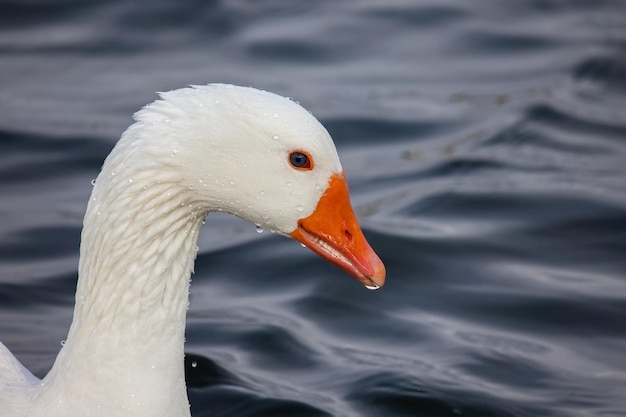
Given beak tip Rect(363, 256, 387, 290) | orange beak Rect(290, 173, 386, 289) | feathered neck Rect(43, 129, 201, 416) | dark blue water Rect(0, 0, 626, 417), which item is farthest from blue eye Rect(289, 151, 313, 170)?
dark blue water Rect(0, 0, 626, 417)

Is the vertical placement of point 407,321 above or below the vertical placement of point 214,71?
below

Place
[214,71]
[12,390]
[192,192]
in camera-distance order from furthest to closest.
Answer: [214,71], [12,390], [192,192]

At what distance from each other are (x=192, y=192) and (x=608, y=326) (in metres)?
3.50

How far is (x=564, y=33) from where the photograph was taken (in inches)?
459

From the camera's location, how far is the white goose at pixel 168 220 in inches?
159

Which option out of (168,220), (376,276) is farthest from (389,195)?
(168,220)

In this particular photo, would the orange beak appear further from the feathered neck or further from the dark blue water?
the dark blue water

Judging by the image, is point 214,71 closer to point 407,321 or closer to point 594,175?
point 594,175

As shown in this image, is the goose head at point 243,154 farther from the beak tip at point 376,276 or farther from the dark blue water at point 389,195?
the dark blue water at point 389,195

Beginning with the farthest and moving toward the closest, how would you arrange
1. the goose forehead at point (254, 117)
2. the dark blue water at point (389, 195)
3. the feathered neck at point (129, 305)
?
the dark blue water at point (389, 195)
the feathered neck at point (129, 305)
the goose forehead at point (254, 117)

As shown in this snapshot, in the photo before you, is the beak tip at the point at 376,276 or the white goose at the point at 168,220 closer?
the white goose at the point at 168,220

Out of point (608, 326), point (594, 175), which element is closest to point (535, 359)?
point (608, 326)

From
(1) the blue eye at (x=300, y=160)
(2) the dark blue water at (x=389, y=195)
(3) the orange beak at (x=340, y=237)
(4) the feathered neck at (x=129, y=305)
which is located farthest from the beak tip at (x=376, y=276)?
(2) the dark blue water at (x=389, y=195)

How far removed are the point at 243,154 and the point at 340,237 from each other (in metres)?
0.55
